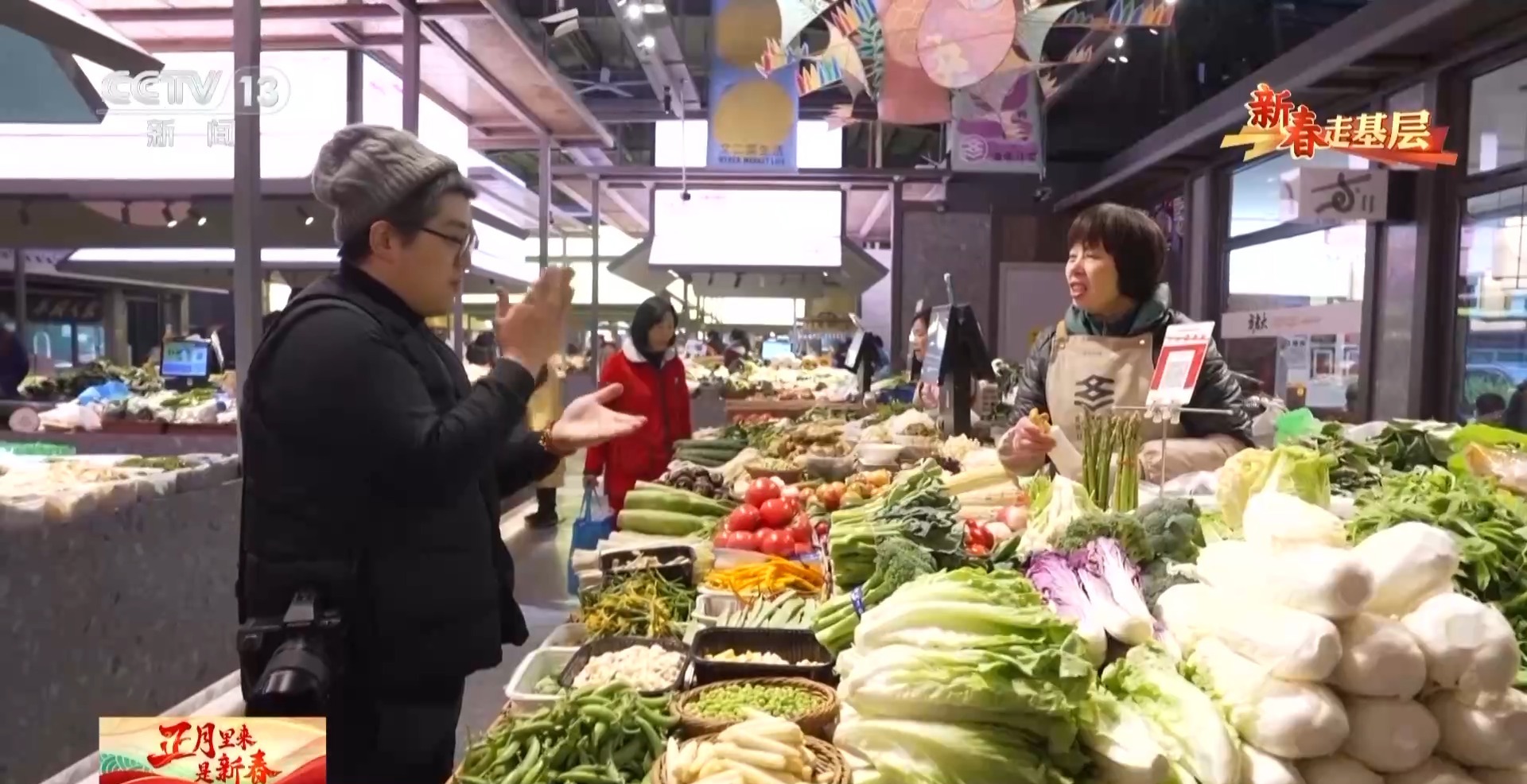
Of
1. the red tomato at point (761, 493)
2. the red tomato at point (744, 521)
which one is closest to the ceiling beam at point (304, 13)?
the red tomato at point (761, 493)

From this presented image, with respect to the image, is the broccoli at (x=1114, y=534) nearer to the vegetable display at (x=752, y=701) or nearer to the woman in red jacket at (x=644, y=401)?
the vegetable display at (x=752, y=701)

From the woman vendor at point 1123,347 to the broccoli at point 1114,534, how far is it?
792 millimetres

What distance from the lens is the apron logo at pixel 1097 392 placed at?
3250mm

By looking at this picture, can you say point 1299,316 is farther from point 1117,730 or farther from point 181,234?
point 181,234

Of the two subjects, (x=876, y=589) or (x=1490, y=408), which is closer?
(x=876, y=589)

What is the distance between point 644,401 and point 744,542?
2.84 m

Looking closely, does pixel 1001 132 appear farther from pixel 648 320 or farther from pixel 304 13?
pixel 304 13

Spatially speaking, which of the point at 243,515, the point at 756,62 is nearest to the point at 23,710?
the point at 243,515

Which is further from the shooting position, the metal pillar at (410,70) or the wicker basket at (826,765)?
the metal pillar at (410,70)

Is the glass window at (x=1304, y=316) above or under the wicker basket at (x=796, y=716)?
above

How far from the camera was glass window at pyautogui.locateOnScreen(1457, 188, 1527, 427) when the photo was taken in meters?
6.02

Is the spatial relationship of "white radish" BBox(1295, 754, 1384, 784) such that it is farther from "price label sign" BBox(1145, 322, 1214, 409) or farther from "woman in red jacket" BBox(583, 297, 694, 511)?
"woman in red jacket" BBox(583, 297, 694, 511)

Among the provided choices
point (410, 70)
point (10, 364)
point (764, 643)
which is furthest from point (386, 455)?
point (10, 364)

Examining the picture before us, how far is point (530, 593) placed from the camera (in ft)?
22.2
